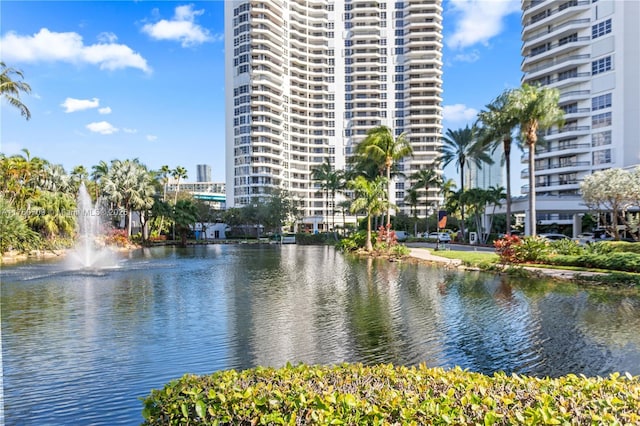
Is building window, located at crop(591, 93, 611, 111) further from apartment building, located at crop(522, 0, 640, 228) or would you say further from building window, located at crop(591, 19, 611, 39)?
building window, located at crop(591, 19, 611, 39)

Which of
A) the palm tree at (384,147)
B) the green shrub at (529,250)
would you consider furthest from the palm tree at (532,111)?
the palm tree at (384,147)

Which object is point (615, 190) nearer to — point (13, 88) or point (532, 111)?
point (532, 111)

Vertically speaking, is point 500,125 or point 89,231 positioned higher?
point 500,125

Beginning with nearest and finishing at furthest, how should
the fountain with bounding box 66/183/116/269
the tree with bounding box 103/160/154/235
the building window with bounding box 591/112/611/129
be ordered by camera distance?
the fountain with bounding box 66/183/116/269
the tree with bounding box 103/160/154/235
the building window with bounding box 591/112/611/129

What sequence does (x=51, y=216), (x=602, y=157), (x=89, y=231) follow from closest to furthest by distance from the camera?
1. (x=51, y=216)
2. (x=89, y=231)
3. (x=602, y=157)

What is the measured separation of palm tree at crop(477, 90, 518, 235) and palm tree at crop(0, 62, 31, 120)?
1420 inches

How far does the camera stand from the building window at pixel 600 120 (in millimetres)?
66375

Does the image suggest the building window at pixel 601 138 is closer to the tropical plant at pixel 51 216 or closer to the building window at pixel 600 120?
the building window at pixel 600 120

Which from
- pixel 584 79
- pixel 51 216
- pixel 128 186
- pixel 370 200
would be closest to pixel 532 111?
pixel 370 200

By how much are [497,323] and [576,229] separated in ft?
156

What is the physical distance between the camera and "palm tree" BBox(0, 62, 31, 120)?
29.2 meters

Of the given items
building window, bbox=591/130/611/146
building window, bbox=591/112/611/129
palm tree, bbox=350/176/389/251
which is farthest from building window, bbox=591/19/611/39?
palm tree, bbox=350/176/389/251

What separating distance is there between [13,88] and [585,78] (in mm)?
74104

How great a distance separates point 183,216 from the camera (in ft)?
222
